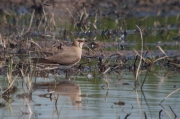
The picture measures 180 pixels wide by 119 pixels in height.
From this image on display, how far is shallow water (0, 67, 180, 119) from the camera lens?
25.7 ft

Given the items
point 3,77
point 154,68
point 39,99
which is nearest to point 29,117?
point 39,99

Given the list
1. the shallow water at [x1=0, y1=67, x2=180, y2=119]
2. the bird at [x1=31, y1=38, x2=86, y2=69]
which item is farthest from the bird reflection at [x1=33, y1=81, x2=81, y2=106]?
the bird at [x1=31, y1=38, x2=86, y2=69]

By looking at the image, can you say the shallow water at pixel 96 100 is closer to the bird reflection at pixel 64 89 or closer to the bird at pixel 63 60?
the bird reflection at pixel 64 89

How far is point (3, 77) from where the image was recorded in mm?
10578

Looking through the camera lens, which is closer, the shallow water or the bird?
the shallow water

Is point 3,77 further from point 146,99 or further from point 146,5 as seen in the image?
point 146,5

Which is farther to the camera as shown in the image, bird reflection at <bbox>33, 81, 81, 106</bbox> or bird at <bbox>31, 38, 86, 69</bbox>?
bird at <bbox>31, 38, 86, 69</bbox>

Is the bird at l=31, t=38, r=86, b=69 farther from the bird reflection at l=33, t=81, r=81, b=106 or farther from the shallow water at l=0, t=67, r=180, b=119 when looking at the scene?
the bird reflection at l=33, t=81, r=81, b=106

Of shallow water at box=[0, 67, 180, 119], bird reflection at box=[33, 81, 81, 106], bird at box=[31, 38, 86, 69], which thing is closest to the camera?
shallow water at box=[0, 67, 180, 119]

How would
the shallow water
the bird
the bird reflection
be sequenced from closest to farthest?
the shallow water → the bird reflection → the bird

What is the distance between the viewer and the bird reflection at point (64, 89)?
8.88m

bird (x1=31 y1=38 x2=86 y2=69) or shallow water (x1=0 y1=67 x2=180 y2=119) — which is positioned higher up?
bird (x1=31 y1=38 x2=86 y2=69)

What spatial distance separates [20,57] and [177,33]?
20.6 ft

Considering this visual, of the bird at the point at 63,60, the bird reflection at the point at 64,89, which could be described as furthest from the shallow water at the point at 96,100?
the bird at the point at 63,60
